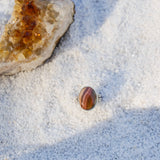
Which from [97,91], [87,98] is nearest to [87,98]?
[87,98]

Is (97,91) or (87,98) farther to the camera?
(97,91)

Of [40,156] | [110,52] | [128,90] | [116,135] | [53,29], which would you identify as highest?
[53,29]

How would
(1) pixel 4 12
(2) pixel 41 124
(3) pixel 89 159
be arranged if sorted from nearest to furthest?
(3) pixel 89 159 → (2) pixel 41 124 → (1) pixel 4 12

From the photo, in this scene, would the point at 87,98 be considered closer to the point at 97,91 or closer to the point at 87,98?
the point at 87,98

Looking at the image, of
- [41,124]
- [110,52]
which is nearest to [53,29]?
[110,52]

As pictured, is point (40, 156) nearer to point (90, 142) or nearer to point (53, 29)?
point (90, 142)
